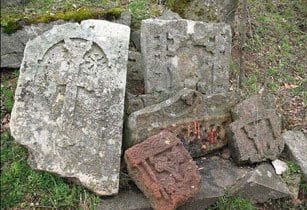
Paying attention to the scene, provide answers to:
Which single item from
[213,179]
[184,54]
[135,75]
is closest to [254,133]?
[213,179]

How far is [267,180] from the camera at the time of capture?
4.01 metres

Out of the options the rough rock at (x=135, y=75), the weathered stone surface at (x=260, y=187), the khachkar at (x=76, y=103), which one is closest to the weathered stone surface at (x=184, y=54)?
the rough rock at (x=135, y=75)

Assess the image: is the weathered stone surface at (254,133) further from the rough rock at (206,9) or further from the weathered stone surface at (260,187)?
the rough rock at (206,9)

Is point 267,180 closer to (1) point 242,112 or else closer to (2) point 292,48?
(1) point 242,112

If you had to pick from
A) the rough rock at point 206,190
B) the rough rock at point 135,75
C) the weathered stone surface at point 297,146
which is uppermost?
the rough rock at point 135,75

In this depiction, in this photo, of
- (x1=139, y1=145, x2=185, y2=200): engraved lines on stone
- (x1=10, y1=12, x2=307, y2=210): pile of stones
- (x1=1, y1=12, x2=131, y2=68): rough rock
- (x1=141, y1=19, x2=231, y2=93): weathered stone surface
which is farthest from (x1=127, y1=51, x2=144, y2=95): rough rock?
(x1=139, y1=145, x2=185, y2=200): engraved lines on stone

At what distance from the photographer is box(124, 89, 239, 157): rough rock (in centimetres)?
391

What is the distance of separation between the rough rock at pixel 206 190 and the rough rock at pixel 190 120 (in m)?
0.19

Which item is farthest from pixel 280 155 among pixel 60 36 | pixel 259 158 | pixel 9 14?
pixel 9 14

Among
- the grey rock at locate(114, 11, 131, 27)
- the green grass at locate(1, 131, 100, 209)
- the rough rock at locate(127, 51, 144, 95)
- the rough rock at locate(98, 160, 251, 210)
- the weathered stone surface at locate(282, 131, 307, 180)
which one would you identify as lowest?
the green grass at locate(1, 131, 100, 209)

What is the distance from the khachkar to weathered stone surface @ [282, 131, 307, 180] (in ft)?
6.06

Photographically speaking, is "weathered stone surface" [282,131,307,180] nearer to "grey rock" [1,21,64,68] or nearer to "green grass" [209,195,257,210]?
"green grass" [209,195,257,210]

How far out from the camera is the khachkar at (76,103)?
3668 mm

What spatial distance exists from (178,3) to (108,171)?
2.99 m
